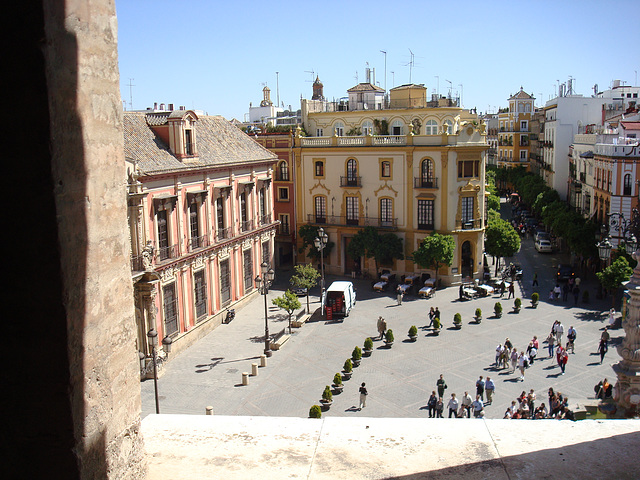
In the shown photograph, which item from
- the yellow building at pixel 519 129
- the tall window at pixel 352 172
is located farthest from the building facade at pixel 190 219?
the yellow building at pixel 519 129

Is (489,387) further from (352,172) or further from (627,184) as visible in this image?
(627,184)

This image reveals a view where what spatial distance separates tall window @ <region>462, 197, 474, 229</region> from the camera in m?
37.2

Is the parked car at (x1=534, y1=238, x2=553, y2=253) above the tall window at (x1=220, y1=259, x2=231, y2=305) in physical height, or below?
below

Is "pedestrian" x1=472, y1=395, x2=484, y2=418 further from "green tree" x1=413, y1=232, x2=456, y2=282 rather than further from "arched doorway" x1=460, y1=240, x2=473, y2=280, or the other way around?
"arched doorway" x1=460, y1=240, x2=473, y2=280

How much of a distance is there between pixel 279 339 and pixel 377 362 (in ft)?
15.5

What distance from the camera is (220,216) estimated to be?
30.0 m

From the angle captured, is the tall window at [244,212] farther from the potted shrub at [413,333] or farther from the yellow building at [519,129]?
the yellow building at [519,129]

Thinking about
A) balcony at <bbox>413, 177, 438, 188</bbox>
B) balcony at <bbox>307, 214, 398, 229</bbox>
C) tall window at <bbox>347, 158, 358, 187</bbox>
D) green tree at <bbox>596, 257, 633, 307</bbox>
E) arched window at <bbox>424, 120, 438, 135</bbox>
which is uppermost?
arched window at <bbox>424, 120, 438, 135</bbox>

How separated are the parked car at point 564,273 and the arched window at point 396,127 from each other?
1382 centimetres

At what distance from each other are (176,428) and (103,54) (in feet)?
9.45

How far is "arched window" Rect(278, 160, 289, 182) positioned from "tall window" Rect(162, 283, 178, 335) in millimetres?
18055

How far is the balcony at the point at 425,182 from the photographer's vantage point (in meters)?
37.1

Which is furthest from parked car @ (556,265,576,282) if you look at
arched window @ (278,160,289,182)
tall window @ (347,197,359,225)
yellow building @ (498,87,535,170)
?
yellow building @ (498,87,535,170)

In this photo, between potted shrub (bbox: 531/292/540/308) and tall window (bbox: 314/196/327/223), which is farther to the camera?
tall window (bbox: 314/196/327/223)
